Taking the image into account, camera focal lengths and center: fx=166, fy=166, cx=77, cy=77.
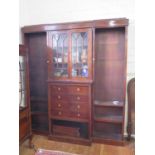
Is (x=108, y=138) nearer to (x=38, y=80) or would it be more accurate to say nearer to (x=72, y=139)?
(x=72, y=139)

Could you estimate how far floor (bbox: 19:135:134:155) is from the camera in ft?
8.03

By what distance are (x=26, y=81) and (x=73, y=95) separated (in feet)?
2.48

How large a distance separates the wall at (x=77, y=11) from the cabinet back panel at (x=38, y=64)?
0.26m

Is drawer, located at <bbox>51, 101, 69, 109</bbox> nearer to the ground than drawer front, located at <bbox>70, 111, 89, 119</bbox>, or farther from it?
farther from it

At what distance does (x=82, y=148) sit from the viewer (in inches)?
101

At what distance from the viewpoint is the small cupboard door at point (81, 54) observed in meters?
2.55

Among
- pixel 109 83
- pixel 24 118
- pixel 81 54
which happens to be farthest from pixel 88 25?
pixel 24 118

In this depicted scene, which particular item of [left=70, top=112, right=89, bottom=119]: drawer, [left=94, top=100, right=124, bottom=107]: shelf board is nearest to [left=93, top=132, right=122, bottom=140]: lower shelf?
[left=70, top=112, right=89, bottom=119]: drawer

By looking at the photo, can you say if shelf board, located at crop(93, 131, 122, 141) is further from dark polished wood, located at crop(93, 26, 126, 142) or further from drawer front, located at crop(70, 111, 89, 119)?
drawer front, located at crop(70, 111, 89, 119)

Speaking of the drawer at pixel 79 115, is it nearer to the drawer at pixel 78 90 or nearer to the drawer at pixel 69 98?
the drawer at pixel 69 98
